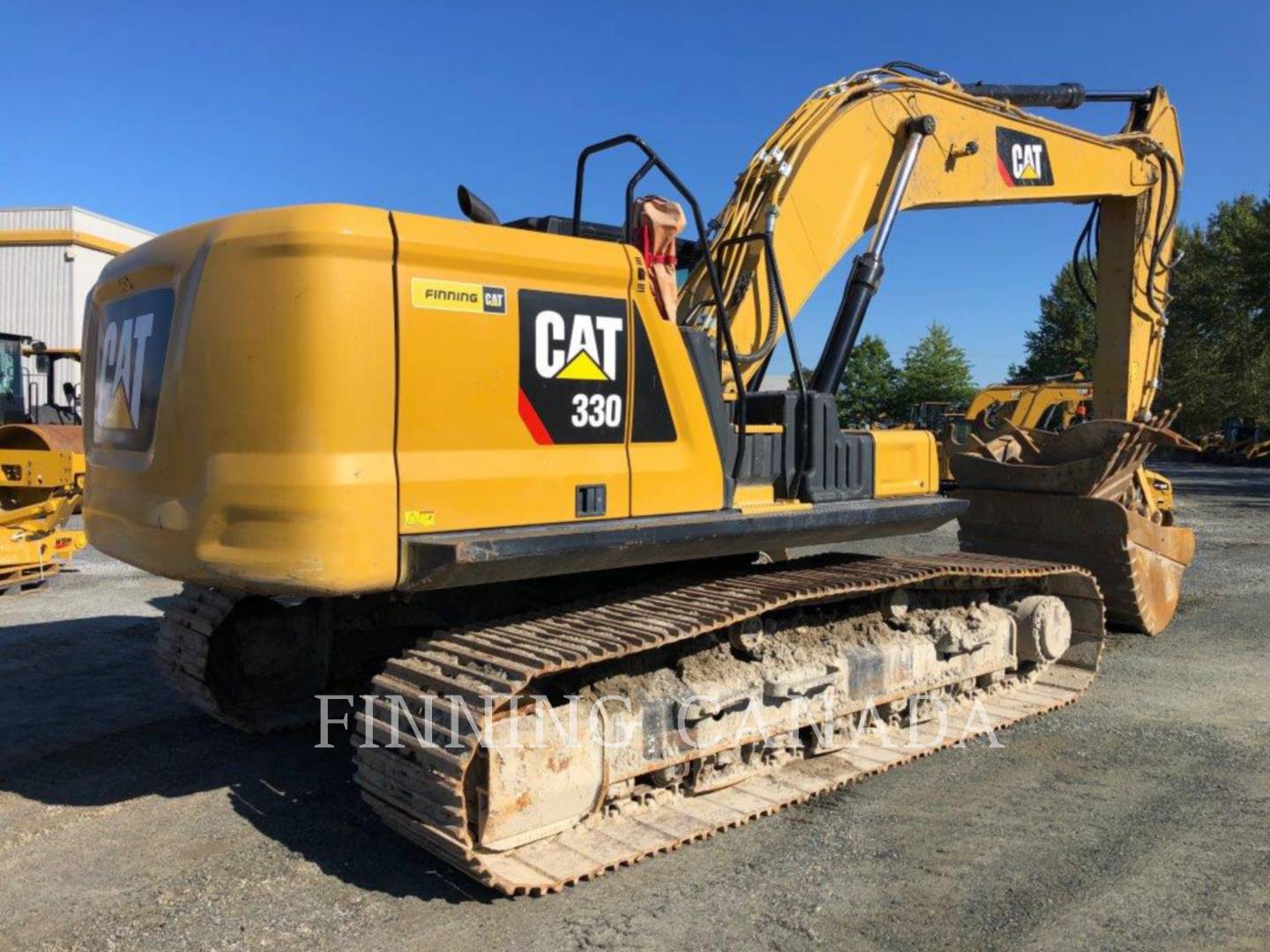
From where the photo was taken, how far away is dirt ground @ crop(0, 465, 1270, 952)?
324cm

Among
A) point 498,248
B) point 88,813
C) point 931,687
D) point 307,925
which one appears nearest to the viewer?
point 307,925

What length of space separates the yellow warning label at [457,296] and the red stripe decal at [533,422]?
12.8 inches

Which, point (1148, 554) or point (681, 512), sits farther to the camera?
point (1148, 554)

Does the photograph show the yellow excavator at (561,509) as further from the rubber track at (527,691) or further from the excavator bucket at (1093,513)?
the excavator bucket at (1093,513)

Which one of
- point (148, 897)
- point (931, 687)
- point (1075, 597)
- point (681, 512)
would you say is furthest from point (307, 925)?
point (1075, 597)

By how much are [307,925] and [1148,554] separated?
6.35m

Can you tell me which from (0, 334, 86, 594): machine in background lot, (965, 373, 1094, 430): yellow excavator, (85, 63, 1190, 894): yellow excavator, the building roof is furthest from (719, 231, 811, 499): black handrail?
the building roof

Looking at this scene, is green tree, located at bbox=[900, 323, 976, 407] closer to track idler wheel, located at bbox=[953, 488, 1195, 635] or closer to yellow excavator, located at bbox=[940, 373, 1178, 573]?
yellow excavator, located at bbox=[940, 373, 1178, 573]

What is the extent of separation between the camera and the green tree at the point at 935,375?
164 ft

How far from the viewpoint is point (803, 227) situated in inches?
218

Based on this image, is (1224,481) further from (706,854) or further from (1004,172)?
(706,854)

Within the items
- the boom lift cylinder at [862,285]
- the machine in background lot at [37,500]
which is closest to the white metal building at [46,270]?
the machine in background lot at [37,500]

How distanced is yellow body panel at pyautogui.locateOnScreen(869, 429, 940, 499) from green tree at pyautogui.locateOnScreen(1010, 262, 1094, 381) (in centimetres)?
4475

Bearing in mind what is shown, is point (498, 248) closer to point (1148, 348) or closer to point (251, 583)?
point (251, 583)
